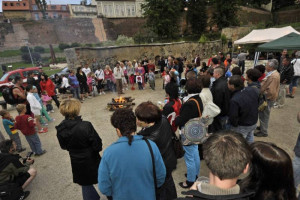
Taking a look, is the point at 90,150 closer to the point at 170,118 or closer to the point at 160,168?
the point at 160,168

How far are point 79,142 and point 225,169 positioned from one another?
1868mm

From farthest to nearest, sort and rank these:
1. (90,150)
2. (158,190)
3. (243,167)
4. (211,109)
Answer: (211,109) < (90,150) < (158,190) < (243,167)

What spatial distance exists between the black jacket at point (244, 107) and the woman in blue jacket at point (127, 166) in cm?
196

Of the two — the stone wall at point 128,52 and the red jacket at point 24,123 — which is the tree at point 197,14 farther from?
the red jacket at point 24,123

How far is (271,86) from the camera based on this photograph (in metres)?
4.23

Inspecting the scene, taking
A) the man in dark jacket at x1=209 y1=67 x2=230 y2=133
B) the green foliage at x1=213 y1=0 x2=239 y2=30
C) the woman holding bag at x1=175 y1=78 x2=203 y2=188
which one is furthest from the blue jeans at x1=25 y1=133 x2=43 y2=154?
the green foliage at x1=213 y1=0 x2=239 y2=30

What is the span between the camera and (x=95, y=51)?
1146 cm

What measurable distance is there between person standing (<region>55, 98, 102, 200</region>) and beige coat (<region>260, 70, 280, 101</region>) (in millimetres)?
4041

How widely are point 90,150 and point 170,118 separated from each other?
143 centimetres

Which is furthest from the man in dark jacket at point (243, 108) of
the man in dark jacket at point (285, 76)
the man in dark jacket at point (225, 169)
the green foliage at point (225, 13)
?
the green foliage at point (225, 13)

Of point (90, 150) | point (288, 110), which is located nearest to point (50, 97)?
point (90, 150)

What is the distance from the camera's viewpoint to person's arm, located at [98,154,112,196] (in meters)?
1.67

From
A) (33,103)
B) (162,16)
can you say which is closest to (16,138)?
(33,103)

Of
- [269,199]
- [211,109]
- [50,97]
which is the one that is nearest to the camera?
[269,199]
